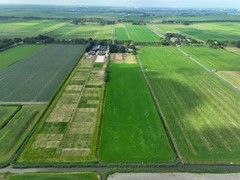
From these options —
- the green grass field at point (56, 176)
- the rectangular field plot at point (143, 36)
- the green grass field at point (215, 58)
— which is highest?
the green grass field at point (56, 176)

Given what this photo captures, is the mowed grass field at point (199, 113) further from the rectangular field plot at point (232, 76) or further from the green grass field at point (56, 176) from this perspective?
the green grass field at point (56, 176)

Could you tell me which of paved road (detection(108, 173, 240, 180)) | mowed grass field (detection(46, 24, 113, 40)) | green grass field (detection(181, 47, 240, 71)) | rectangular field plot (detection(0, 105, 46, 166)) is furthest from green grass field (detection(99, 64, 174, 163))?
mowed grass field (detection(46, 24, 113, 40))

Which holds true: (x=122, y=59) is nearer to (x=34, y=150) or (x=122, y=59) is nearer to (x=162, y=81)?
(x=162, y=81)

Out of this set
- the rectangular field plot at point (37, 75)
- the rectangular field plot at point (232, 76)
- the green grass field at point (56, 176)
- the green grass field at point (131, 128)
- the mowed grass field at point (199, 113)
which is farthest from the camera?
the rectangular field plot at point (232, 76)

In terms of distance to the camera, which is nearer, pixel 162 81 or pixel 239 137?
pixel 239 137

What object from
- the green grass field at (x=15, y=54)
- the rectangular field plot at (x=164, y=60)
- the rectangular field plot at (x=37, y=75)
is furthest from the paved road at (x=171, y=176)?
the green grass field at (x=15, y=54)

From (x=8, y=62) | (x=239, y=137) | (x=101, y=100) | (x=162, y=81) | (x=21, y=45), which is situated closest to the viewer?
(x=239, y=137)

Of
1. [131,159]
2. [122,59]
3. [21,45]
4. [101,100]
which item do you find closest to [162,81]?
[101,100]
